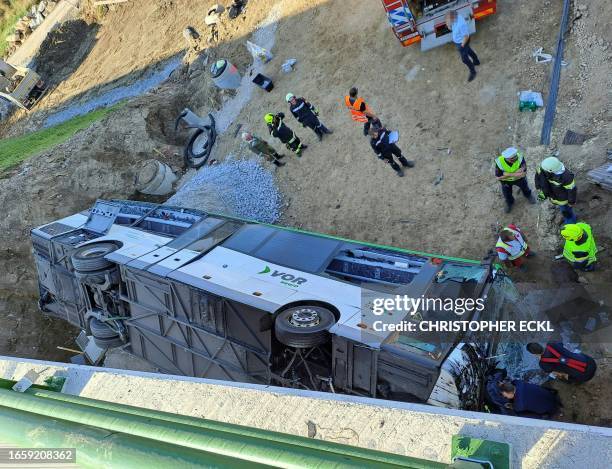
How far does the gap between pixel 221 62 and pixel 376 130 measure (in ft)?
21.7

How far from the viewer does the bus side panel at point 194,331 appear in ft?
18.6

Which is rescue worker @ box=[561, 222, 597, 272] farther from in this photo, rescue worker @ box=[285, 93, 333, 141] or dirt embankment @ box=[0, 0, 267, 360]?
dirt embankment @ box=[0, 0, 267, 360]

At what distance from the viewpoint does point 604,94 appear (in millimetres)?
7418

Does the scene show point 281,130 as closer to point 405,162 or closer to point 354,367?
point 405,162

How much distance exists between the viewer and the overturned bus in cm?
479

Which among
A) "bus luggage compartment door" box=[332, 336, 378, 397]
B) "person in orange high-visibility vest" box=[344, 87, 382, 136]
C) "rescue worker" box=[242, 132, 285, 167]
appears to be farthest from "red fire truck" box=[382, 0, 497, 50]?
"bus luggage compartment door" box=[332, 336, 378, 397]

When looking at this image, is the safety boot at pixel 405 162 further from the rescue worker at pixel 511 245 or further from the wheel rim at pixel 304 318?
the wheel rim at pixel 304 318

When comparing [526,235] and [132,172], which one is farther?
[132,172]

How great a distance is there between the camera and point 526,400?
15.8ft

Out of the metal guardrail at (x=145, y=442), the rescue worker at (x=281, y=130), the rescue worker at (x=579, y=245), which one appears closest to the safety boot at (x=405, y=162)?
the rescue worker at (x=281, y=130)

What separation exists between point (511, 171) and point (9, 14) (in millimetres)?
32215

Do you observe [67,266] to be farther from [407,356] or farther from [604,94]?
[604,94]

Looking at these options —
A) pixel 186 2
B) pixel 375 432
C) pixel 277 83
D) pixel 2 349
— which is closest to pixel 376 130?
pixel 277 83

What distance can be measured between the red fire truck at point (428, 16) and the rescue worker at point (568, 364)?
6956 millimetres
